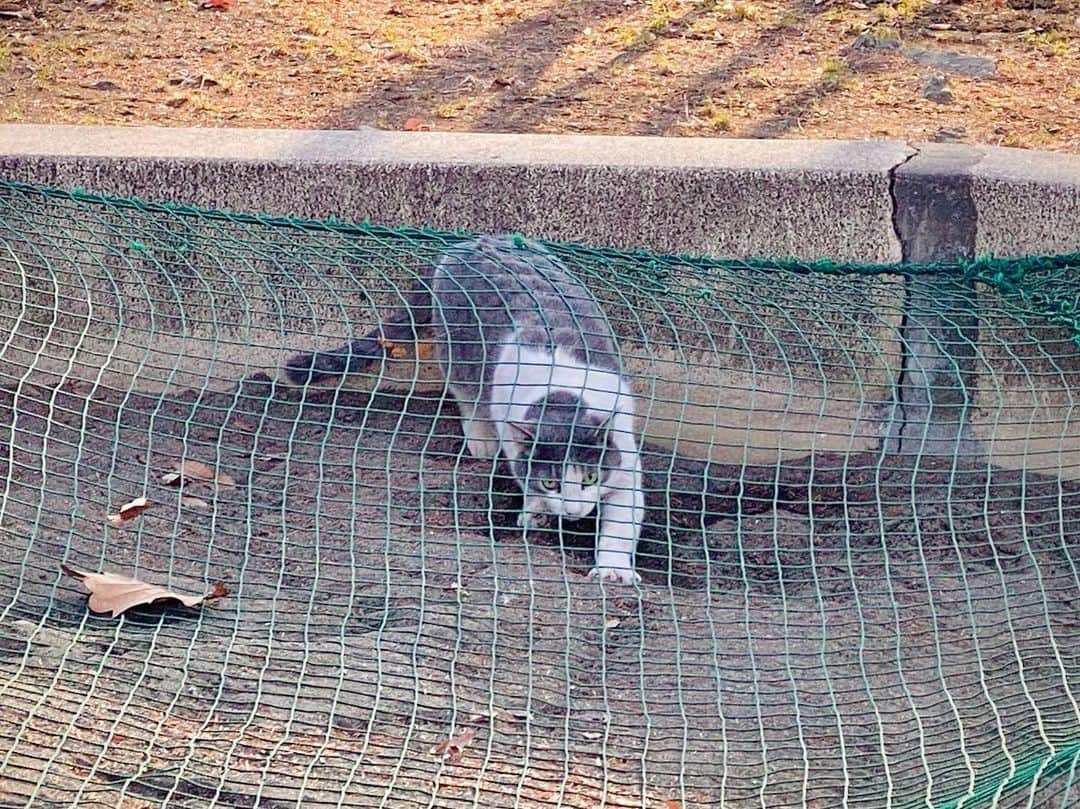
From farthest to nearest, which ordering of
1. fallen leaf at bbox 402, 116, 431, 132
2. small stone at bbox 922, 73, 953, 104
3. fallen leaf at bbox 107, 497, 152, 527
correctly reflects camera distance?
1. small stone at bbox 922, 73, 953, 104
2. fallen leaf at bbox 402, 116, 431, 132
3. fallen leaf at bbox 107, 497, 152, 527

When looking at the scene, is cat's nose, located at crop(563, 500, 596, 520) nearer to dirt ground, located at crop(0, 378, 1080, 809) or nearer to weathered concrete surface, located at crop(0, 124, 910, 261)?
dirt ground, located at crop(0, 378, 1080, 809)

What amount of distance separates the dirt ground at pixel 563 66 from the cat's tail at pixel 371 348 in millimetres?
950

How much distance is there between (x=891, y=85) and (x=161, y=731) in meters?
3.56

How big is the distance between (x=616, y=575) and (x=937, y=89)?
2412 millimetres

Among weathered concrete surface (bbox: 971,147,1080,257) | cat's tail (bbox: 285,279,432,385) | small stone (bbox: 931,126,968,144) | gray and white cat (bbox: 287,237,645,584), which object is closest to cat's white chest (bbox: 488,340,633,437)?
gray and white cat (bbox: 287,237,645,584)

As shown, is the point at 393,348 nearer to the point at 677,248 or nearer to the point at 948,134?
the point at 677,248

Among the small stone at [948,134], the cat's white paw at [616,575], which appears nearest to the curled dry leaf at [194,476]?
the cat's white paw at [616,575]

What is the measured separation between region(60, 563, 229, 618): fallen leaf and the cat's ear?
104 cm

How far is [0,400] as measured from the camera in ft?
12.8

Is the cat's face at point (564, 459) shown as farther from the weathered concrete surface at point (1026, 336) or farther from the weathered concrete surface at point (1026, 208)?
the weathered concrete surface at point (1026, 208)

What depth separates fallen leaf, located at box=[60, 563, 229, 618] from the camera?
2895 millimetres

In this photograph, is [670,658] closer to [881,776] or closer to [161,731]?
[881,776]

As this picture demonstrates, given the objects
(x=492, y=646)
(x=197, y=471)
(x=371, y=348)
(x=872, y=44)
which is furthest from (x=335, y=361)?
(x=872, y=44)

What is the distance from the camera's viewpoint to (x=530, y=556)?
3510 millimetres
